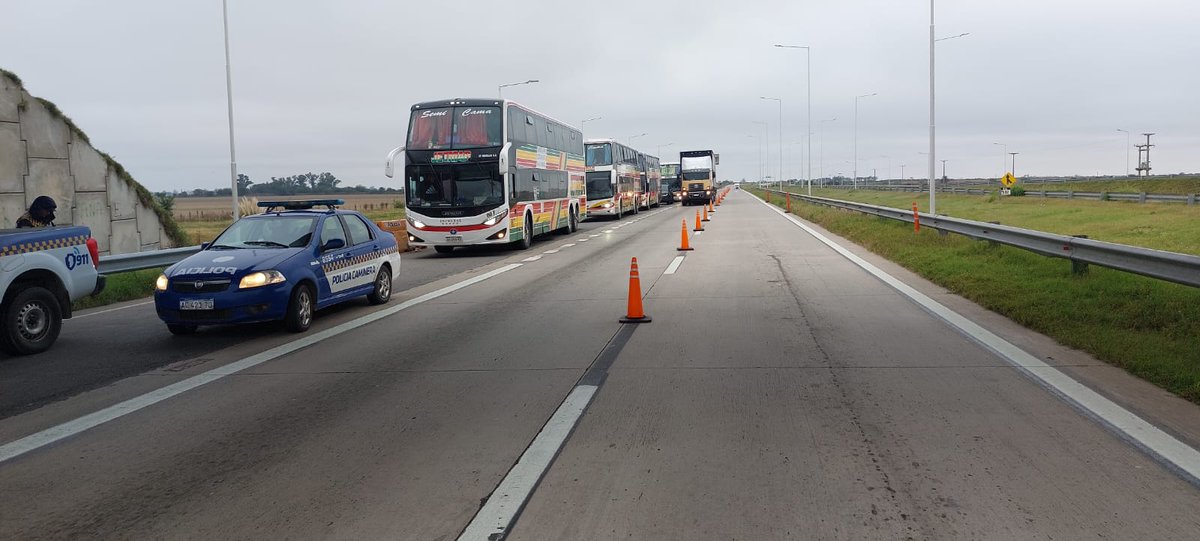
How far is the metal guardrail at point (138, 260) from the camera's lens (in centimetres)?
1416

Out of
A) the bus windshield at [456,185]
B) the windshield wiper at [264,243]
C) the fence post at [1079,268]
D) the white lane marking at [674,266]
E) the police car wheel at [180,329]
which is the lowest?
the police car wheel at [180,329]

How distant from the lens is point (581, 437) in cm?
566

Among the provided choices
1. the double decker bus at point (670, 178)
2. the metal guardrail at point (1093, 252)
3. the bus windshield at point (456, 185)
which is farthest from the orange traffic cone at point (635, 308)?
the double decker bus at point (670, 178)

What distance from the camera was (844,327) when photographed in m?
9.88

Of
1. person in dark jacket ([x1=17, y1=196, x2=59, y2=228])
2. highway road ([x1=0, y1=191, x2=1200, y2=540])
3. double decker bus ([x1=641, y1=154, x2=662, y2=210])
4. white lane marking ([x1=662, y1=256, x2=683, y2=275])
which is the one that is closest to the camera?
highway road ([x1=0, y1=191, x2=1200, y2=540])

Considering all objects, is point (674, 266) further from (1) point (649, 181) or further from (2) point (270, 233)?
(1) point (649, 181)

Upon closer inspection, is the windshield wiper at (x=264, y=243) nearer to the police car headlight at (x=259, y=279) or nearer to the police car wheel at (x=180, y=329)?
the police car headlight at (x=259, y=279)

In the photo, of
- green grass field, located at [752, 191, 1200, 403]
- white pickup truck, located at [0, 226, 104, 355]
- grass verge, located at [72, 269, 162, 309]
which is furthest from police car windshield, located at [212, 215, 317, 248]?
green grass field, located at [752, 191, 1200, 403]

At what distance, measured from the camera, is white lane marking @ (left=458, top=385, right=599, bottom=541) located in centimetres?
415

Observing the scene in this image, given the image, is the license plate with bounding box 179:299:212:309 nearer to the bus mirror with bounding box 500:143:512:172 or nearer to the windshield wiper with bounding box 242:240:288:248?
the windshield wiper with bounding box 242:240:288:248

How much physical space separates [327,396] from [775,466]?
12.5 ft

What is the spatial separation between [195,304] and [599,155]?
3355 centimetres

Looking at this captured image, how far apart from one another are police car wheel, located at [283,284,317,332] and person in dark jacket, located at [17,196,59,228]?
123 inches

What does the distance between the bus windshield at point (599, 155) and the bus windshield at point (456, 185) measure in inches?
805
